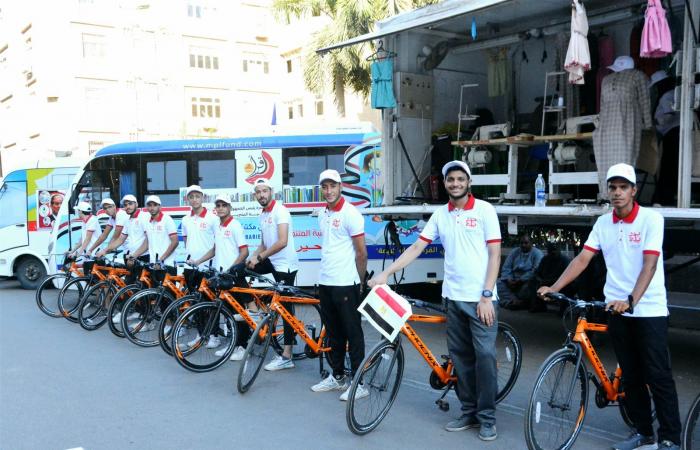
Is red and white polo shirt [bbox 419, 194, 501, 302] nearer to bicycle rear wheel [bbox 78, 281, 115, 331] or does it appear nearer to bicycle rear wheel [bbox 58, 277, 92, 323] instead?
bicycle rear wheel [bbox 78, 281, 115, 331]

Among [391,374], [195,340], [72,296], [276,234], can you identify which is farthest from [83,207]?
[391,374]

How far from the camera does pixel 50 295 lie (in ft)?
33.1

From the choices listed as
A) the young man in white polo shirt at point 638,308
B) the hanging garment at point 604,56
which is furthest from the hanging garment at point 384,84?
the young man in white polo shirt at point 638,308

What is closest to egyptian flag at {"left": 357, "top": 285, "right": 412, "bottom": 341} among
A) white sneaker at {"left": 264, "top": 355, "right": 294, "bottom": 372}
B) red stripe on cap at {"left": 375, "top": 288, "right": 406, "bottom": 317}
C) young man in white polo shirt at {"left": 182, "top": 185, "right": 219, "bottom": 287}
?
red stripe on cap at {"left": 375, "top": 288, "right": 406, "bottom": 317}

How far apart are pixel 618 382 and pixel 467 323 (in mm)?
1079

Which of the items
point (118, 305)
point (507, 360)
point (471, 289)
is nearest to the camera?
point (471, 289)

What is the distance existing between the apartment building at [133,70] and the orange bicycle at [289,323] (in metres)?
28.1

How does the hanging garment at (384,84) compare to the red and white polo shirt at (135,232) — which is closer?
the hanging garment at (384,84)

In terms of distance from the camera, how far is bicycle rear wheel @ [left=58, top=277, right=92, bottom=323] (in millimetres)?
9500

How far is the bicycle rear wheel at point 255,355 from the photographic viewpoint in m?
5.71

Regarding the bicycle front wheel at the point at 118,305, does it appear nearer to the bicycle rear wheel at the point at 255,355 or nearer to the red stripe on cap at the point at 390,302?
the bicycle rear wheel at the point at 255,355

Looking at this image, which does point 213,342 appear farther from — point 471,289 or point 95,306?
point 95,306

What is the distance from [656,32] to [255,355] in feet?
14.6

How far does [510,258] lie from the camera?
10.4 meters
